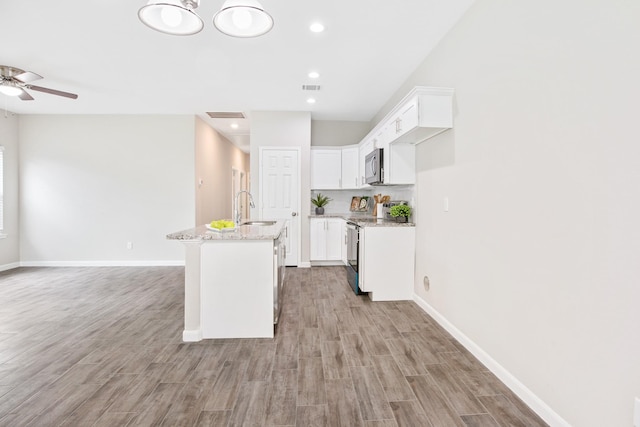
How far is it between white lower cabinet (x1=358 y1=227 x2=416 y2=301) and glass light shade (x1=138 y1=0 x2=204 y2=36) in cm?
251

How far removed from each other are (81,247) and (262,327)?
4808 millimetres

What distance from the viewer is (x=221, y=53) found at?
334 cm

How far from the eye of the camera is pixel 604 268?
1.34 meters

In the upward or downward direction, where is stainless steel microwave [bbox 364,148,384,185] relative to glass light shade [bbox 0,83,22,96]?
downward

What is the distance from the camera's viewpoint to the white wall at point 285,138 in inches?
212

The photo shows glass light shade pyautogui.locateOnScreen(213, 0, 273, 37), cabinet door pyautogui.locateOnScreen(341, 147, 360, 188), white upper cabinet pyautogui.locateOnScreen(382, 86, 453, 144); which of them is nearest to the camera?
glass light shade pyautogui.locateOnScreen(213, 0, 273, 37)

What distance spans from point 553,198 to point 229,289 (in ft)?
7.64

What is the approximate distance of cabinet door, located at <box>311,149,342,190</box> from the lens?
568 centimetres

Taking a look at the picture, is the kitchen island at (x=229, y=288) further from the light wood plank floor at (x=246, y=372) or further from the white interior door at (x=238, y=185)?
the white interior door at (x=238, y=185)

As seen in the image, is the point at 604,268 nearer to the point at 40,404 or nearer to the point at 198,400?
the point at 198,400

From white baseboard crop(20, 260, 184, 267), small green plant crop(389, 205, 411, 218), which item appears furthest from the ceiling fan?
small green plant crop(389, 205, 411, 218)

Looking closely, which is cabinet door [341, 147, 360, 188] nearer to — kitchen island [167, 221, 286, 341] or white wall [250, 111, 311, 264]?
white wall [250, 111, 311, 264]

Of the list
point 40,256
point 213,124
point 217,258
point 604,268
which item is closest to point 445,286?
point 604,268

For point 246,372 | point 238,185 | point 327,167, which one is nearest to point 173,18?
point 246,372
